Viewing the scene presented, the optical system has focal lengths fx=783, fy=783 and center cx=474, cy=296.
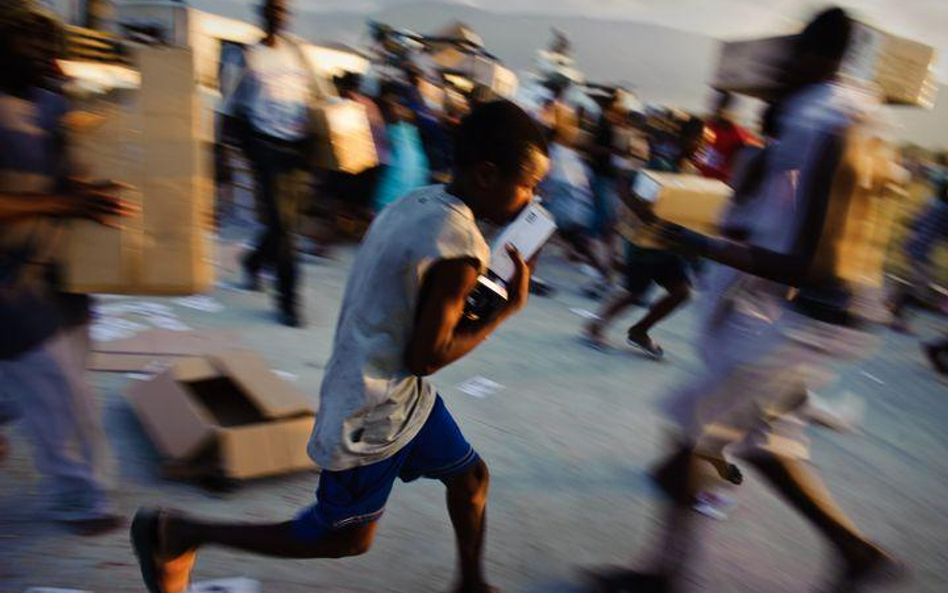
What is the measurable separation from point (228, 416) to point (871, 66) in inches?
107

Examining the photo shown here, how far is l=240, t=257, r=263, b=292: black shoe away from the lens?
5352 millimetres

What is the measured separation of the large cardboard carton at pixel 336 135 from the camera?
4582 mm

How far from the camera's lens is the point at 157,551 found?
2.00m

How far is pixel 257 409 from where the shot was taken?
3068 mm

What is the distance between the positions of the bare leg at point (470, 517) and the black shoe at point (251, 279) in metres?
3.52

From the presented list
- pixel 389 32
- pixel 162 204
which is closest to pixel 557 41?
pixel 389 32

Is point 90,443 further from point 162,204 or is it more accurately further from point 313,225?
point 313,225

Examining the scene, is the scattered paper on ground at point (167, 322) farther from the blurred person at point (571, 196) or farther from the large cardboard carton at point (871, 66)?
the blurred person at point (571, 196)

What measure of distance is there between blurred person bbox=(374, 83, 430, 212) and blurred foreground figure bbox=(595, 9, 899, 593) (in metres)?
5.14

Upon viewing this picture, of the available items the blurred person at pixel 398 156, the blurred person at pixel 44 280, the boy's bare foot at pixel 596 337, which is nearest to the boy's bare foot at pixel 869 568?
the blurred person at pixel 44 280

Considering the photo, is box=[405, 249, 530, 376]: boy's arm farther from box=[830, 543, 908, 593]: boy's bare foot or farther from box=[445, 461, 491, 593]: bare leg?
box=[830, 543, 908, 593]: boy's bare foot

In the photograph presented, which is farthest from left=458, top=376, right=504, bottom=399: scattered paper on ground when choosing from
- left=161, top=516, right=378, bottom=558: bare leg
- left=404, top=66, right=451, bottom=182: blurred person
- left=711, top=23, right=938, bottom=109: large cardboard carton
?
left=404, top=66, right=451, bottom=182: blurred person

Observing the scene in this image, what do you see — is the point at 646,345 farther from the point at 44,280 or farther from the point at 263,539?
the point at 44,280

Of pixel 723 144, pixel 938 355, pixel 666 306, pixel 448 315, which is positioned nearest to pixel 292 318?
pixel 666 306
